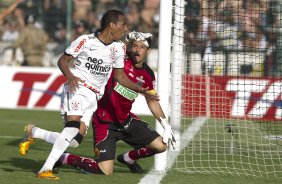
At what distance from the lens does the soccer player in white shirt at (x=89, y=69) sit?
9.17m

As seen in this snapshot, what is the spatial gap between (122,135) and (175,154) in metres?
1.81

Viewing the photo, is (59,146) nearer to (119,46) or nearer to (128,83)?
(128,83)

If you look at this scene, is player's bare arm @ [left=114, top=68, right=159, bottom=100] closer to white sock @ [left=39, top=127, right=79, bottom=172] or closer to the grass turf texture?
white sock @ [left=39, top=127, right=79, bottom=172]

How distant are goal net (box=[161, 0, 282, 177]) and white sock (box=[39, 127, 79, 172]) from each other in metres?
1.88

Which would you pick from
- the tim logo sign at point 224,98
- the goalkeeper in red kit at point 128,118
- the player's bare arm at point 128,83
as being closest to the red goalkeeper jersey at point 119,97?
the goalkeeper in red kit at point 128,118

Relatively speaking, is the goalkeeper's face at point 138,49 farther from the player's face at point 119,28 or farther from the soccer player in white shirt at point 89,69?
the player's face at point 119,28

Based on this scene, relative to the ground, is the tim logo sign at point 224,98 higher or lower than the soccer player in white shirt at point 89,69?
lower

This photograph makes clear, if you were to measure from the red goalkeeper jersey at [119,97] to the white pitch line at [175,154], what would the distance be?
2.58 ft

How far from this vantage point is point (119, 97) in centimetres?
980

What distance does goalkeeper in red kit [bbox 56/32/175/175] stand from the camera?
380 inches

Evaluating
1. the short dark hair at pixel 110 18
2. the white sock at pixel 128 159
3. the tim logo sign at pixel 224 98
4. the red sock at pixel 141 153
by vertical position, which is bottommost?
the white sock at pixel 128 159

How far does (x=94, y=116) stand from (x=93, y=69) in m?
0.78

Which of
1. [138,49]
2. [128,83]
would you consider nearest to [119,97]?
[128,83]

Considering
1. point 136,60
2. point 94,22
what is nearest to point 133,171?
point 136,60
